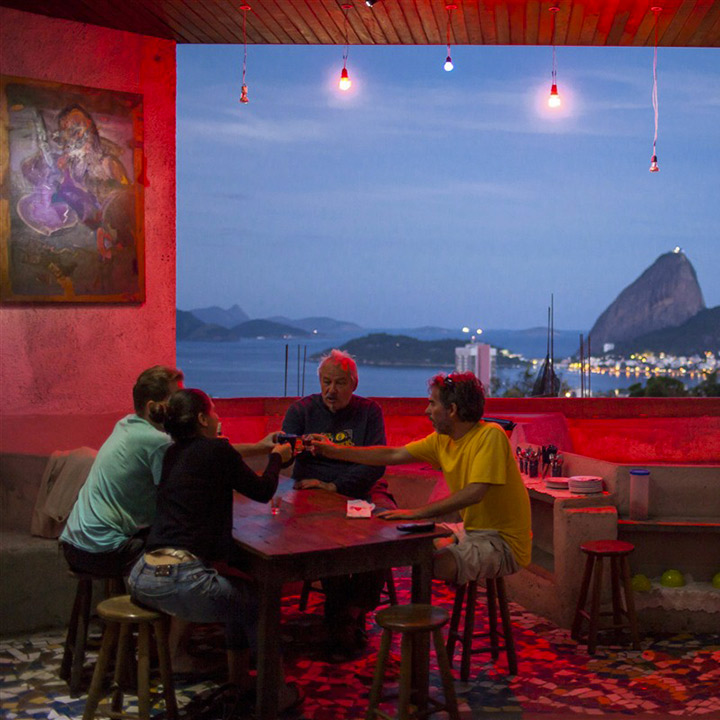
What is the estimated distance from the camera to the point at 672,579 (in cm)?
510

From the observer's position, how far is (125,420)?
4.15 meters

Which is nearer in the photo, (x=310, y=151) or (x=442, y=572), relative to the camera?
(x=442, y=572)

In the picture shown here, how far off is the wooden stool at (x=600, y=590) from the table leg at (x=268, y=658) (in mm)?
1847

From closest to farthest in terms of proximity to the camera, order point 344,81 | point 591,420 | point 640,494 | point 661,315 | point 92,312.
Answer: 1. point 640,494
2. point 92,312
3. point 344,81
4. point 591,420
5. point 661,315

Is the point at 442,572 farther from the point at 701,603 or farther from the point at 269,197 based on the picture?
the point at 269,197

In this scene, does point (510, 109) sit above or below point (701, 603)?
above

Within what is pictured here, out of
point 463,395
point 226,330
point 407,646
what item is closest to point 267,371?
point 226,330

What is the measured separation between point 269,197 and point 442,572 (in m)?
13.6

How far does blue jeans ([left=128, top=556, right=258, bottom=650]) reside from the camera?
141 inches

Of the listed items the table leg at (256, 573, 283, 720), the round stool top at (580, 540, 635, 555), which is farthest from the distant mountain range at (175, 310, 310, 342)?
the table leg at (256, 573, 283, 720)

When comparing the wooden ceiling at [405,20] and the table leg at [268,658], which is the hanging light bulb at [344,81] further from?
the table leg at [268,658]

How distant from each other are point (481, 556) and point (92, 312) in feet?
10.6

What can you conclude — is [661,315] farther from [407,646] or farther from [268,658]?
[268,658]

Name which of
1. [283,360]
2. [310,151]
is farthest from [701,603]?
[310,151]
